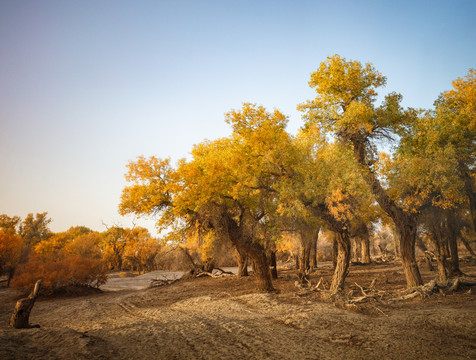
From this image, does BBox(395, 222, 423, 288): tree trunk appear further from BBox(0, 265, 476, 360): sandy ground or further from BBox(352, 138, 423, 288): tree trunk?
BBox(0, 265, 476, 360): sandy ground

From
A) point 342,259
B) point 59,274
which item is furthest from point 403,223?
point 59,274

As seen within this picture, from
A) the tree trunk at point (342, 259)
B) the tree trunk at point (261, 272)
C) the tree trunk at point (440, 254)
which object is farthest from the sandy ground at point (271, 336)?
the tree trunk at point (440, 254)

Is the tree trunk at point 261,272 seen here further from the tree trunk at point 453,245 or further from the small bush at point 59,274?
the small bush at point 59,274

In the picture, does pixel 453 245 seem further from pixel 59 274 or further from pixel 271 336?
pixel 59 274

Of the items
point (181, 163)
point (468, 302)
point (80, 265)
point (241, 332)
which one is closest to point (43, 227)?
point (80, 265)

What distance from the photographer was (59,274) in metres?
17.2

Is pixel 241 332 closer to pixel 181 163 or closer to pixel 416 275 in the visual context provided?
pixel 181 163

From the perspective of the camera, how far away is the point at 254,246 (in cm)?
1484

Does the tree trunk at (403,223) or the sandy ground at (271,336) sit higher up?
the tree trunk at (403,223)

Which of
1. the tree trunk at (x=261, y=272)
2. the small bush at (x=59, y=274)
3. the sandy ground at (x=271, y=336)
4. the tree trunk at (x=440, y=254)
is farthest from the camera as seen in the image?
the small bush at (x=59, y=274)

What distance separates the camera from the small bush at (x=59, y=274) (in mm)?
16312

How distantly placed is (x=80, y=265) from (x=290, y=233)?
14806 mm

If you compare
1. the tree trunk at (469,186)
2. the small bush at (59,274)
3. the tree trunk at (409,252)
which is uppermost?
the tree trunk at (469,186)

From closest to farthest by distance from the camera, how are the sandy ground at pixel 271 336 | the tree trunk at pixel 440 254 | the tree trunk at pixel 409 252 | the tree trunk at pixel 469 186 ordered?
1. the sandy ground at pixel 271 336
2. the tree trunk at pixel 409 252
3. the tree trunk at pixel 469 186
4. the tree trunk at pixel 440 254
